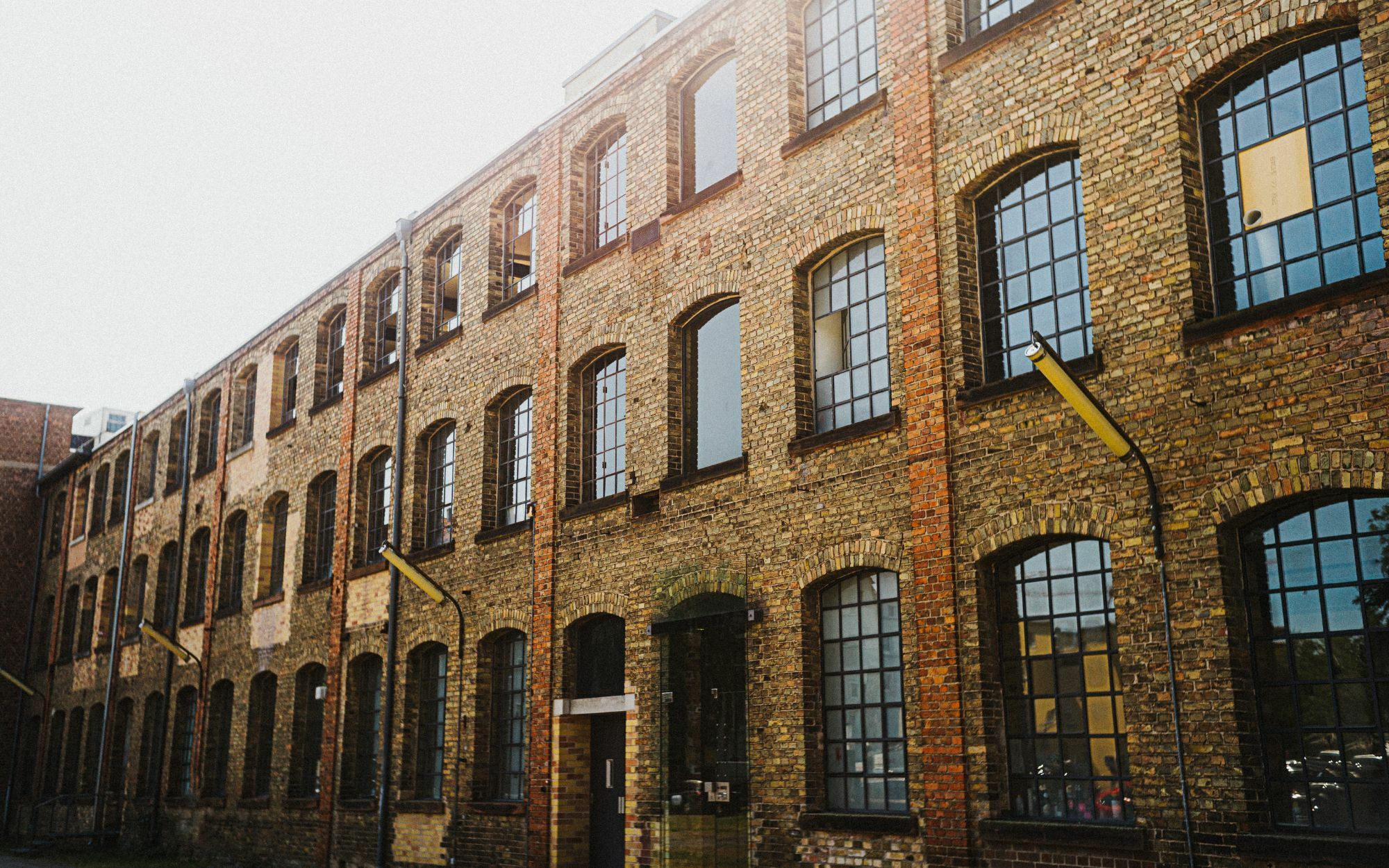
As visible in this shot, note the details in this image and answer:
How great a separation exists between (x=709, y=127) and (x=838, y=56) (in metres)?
2.26

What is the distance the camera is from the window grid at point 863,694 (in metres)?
11.5

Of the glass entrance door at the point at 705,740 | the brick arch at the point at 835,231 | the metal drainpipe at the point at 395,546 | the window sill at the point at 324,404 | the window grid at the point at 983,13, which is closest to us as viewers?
the window grid at the point at 983,13

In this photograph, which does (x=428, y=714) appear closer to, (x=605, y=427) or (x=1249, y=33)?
(x=605, y=427)

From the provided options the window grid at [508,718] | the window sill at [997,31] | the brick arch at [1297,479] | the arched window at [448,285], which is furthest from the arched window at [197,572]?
the brick arch at [1297,479]

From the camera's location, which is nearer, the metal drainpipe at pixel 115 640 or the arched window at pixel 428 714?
the arched window at pixel 428 714

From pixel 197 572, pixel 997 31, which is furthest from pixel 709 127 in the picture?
pixel 197 572

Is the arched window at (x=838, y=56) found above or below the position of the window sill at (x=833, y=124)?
above

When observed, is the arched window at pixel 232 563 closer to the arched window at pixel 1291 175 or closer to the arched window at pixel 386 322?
the arched window at pixel 386 322

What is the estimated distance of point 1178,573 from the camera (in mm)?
9281

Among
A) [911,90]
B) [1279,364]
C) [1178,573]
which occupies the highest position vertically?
[911,90]

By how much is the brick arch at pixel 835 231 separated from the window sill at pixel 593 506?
12.3 ft

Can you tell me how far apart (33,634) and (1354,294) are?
35809mm

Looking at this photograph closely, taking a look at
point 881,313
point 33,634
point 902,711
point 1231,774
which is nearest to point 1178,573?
point 1231,774

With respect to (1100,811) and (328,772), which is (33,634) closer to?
(328,772)
